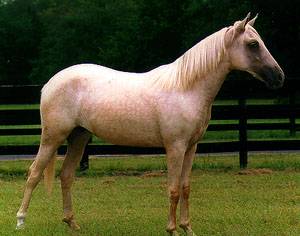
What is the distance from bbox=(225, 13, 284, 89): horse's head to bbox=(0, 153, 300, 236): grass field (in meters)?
1.48

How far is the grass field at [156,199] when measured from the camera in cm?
672

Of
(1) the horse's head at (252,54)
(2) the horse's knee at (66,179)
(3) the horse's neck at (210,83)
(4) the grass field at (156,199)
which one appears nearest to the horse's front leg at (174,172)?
(4) the grass field at (156,199)

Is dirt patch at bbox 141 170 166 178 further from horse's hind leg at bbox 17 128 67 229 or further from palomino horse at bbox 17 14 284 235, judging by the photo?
horse's hind leg at bbox 17 128 67 229

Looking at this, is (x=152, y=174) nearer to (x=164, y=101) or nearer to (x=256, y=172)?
(x=256, y=172)

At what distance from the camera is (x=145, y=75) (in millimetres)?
6609

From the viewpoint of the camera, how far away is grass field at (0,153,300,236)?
6719 mm

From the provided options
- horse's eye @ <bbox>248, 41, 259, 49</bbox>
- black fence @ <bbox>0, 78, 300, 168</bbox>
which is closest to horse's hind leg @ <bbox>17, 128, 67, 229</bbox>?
horse's eye @ <bbox>248, 41, 259, 49</bbox>

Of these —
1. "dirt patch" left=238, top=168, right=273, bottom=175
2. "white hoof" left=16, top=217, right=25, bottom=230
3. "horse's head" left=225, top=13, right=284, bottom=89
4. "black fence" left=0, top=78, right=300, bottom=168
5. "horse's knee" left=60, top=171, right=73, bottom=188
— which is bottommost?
"dirt patch" left=238, top=168, right=273, bottom=175

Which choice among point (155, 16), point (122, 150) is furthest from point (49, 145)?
point (155, 16)

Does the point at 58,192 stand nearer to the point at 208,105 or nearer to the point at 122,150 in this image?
the point at 122,150

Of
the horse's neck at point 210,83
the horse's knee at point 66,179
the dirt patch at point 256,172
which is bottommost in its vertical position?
the dirt patch at point 256,172

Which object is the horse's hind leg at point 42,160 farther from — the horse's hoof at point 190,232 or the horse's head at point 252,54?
the horse's head at point 252,54

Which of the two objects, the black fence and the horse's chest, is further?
the black fence

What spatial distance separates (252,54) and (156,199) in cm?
283
